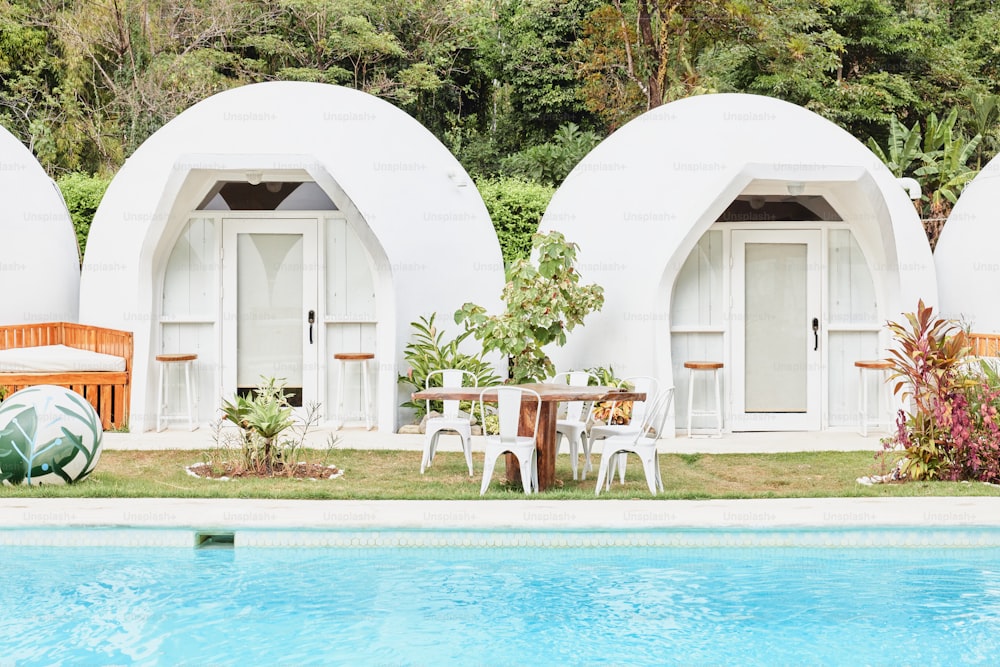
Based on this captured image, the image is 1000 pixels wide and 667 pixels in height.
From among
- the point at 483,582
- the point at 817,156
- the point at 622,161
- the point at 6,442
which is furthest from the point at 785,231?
the point at 6,442

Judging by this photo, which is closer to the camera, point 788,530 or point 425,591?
point 425,591

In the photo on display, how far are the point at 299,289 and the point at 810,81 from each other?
1489cm

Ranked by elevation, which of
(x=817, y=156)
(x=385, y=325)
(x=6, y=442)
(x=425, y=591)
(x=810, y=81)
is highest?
(x=810, y=81)

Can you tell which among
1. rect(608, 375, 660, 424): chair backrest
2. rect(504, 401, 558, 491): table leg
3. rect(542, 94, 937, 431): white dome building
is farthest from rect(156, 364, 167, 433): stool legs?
rect(504, 401, 558, 491): table leg

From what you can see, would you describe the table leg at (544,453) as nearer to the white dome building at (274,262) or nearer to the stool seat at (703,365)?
the stool seat at (703,365)

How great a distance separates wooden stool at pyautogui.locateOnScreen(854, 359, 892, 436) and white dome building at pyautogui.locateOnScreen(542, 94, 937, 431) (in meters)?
0.16

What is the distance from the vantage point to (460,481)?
353 inches

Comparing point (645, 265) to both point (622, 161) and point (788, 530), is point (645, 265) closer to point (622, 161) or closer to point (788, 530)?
point (622, 161)

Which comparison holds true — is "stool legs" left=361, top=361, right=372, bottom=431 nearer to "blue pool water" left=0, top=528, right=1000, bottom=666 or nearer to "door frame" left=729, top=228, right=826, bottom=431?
"door frame" left=729, top=228, right=826, bottom=431

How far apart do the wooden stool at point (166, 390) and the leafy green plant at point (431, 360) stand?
2218mm

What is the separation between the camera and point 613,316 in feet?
39.5

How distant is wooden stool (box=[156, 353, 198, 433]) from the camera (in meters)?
12.0

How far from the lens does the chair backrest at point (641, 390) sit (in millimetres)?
9023

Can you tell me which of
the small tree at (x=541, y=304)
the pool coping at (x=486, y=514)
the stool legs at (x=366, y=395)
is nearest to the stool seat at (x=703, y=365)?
the small tree at (x=541, y=304)
